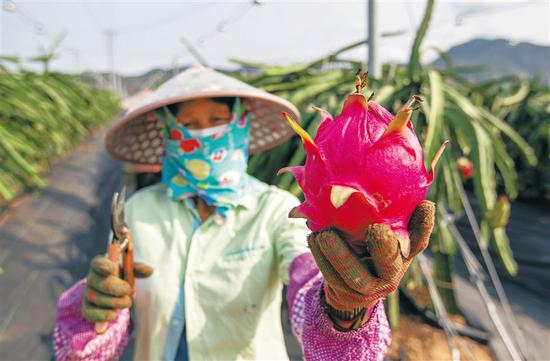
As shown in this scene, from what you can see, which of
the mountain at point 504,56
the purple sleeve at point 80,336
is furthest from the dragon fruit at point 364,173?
the mountain at point 504,56

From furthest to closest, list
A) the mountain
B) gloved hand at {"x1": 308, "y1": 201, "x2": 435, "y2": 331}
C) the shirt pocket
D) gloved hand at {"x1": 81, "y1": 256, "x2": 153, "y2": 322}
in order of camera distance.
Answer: the mountain → the shirt pocket → gloved hand at {"x1": 81, "y1": 256, "x2": 153, "y2": 322} → gloved hand at {"x1": 308, "y1": 201, "x2": 435, "y2": 331}

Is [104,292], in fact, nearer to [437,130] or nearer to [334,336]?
[334,336]

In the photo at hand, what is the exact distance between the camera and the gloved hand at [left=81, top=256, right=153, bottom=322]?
0.74m

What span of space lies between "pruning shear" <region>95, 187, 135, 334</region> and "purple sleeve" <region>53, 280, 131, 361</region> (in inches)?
1.1

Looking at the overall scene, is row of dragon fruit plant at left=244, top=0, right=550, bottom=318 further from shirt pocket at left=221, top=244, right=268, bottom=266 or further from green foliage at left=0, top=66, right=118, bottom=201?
green foliage at left=0, top=66, right=118, bottom=201

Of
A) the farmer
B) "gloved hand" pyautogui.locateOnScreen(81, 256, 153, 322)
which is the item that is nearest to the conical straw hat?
the farmer

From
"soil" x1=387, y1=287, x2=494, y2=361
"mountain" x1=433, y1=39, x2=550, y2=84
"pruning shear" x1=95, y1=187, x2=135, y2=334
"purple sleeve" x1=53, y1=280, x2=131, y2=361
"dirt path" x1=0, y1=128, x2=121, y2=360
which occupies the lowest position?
"soil" x1=387, y1=287, x2=494, y2=361

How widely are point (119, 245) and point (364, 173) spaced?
19.9 inches

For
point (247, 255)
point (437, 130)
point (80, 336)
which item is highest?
point (437, 130)

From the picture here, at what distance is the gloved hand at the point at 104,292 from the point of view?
738 mm

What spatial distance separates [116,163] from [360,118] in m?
5.70

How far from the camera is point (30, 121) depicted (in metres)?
3.00

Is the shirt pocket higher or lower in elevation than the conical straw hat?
lower

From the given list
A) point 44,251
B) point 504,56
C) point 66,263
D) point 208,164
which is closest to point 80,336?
point 208,164
